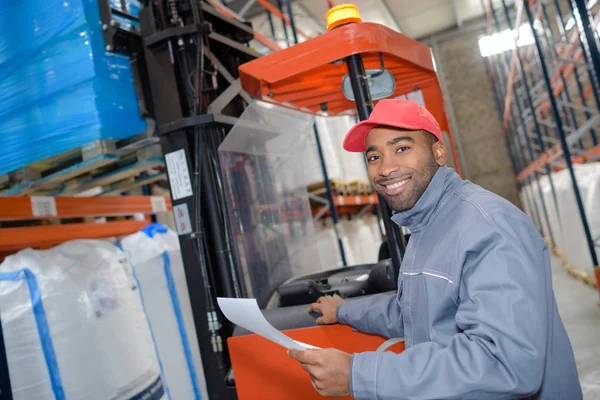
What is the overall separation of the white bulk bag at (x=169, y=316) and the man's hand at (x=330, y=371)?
2.43 metres

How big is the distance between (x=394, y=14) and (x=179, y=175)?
1090 cm

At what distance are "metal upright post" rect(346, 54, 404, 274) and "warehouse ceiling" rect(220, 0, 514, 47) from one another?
701 centimetres

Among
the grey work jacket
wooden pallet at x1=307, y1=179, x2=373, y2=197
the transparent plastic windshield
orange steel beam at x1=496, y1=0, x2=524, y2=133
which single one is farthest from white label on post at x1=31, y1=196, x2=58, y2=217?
orange steel beam at x1=496, y1=0, x2=524, y2=133

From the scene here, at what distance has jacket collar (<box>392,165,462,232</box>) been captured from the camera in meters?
1.52

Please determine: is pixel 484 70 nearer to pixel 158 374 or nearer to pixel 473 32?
pixel 473 32

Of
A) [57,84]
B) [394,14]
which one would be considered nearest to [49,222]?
[57,84]

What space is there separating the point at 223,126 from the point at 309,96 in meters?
0.56

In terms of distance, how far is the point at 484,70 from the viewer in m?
15.0

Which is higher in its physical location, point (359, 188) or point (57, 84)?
point (57, 84)

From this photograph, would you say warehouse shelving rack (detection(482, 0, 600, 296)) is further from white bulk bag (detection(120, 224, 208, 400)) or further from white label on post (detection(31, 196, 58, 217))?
white label on post (detection(31, 196, 58, 217))

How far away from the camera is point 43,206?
3244mm

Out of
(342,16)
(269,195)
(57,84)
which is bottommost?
Answer: (269,195)

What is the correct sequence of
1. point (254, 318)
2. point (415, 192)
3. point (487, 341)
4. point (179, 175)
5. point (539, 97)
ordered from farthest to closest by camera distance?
1. point (539, 97)
2. point (179, 175)
3. point (415, 192)
4. point (254, 318)
5. point (487, 341)

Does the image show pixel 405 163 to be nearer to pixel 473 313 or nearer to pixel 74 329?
pixel 473 313
